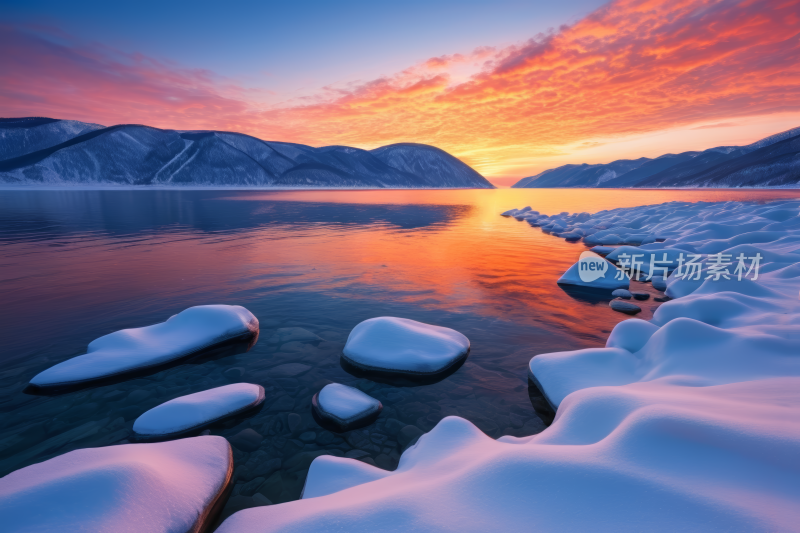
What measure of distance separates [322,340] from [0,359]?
6.82 m

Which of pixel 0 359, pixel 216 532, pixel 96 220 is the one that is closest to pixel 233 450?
pixel 216 532

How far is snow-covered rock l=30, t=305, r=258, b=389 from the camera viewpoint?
21.4 feet

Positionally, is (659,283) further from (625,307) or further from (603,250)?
(603,250)

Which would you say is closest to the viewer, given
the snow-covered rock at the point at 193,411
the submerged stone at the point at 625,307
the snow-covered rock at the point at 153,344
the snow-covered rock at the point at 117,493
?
the snow-covered rock at the point at 117,493

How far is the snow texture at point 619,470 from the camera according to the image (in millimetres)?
2432

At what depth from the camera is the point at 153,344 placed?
7.45 meters

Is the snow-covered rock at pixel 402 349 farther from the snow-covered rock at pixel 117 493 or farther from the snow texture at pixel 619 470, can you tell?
the snow-covered rock at pixel 117 493

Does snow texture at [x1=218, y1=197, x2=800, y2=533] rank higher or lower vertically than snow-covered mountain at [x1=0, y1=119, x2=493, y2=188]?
lower

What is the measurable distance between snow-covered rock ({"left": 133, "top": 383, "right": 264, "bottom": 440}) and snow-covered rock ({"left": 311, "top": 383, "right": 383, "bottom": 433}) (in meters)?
1.18

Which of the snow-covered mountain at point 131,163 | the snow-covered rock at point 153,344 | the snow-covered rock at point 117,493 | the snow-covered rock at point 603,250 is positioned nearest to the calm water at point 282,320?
the snow-covered rock at point 153,344

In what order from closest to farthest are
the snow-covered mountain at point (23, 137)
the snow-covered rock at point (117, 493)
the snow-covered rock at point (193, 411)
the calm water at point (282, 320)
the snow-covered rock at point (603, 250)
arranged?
1. the snow-covered rock at point (117, 493)
2. the snow-covered rock at point (193, 411)
3. the calm water at point (282, 320)
4. the snow-covered rock at point (603, 250)
5. the snow-covered mountain at point (23, 137)

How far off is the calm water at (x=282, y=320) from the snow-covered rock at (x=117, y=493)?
1.99ft

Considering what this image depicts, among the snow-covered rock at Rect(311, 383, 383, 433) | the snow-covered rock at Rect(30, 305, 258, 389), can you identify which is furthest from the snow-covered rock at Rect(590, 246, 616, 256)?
the snow-covered rock at Rect(30, 305, 258, 389)

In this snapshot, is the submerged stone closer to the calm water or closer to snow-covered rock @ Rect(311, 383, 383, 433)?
the calm water
